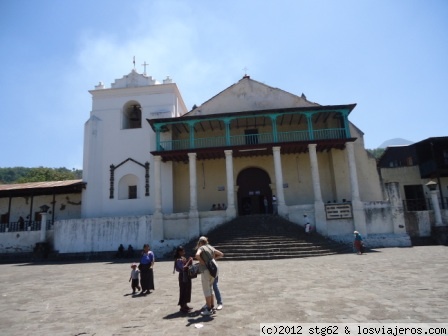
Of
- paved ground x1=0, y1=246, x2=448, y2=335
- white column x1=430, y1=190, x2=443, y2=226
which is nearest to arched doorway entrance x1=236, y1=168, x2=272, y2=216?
white column x1=430, y1=190, x2=443, y2=226

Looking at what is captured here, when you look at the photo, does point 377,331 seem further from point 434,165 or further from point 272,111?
point 434,165

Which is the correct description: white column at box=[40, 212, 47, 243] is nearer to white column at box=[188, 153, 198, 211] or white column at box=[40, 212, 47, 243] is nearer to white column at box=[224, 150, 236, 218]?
white column at box=[188, 153, 198, 211]

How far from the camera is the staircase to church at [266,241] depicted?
14383mm

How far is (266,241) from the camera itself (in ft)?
50.3

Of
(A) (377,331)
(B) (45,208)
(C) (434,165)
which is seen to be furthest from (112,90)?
(C) (434,165)

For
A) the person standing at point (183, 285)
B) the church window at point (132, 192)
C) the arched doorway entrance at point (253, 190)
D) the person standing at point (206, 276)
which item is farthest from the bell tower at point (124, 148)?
the person standing at point (206, 276)

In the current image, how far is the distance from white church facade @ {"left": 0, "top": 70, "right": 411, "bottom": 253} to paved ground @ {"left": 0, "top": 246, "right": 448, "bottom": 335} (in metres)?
9.16

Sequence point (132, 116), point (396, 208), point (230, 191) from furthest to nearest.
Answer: point (132, 116), point (230, 191), point (396, 208)

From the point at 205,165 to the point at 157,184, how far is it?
4429mm

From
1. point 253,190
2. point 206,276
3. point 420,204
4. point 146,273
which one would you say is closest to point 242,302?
Result: point 206,276

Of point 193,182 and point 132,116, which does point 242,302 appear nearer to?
point 193,182

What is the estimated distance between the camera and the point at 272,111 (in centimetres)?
1989

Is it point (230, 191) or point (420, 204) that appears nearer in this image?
point (230, 191)

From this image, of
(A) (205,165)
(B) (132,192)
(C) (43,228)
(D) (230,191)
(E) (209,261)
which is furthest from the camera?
(A) (205,165)
